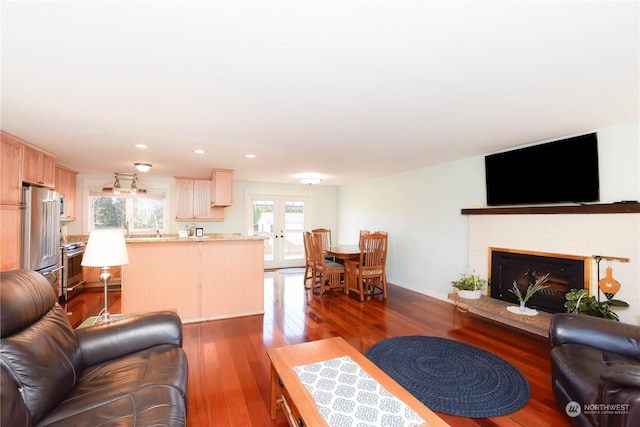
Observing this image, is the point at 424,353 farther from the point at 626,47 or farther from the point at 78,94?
the point at 78,94

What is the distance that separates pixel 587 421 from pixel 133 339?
2.76m

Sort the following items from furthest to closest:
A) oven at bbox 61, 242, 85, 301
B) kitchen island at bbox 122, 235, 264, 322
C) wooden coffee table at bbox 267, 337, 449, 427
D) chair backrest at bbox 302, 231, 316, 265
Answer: chair backrest at bbox 302, 231, 316, 265
oven at bbox 61, 242, 85, 301
kitchen island at bbox 122, 235, 264, 322
wooden coffee table at bbox 267, 337, 449, 427

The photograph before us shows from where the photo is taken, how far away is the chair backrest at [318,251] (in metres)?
5.08

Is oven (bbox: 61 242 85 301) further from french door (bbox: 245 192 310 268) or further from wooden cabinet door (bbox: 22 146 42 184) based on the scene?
french door (bbox: 245 192 310 268)

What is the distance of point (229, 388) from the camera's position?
7.36ft

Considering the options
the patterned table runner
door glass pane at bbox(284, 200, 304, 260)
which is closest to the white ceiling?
the patterned table runner

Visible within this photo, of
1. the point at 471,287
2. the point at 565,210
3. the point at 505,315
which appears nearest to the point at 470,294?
the point at 471,287

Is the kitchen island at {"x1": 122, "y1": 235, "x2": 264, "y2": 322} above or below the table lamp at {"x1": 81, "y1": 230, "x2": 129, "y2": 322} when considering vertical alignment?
below

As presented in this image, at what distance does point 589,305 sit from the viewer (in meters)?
2.70

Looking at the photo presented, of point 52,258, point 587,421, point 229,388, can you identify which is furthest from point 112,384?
point 52,258

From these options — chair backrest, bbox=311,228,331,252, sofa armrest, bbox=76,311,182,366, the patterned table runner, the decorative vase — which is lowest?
the decorative vase

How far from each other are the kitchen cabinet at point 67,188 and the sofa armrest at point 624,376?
6.81 meters

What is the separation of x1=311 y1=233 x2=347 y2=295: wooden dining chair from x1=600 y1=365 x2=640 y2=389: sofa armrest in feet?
12.4

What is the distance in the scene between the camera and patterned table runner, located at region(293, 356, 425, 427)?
1.34 metres
